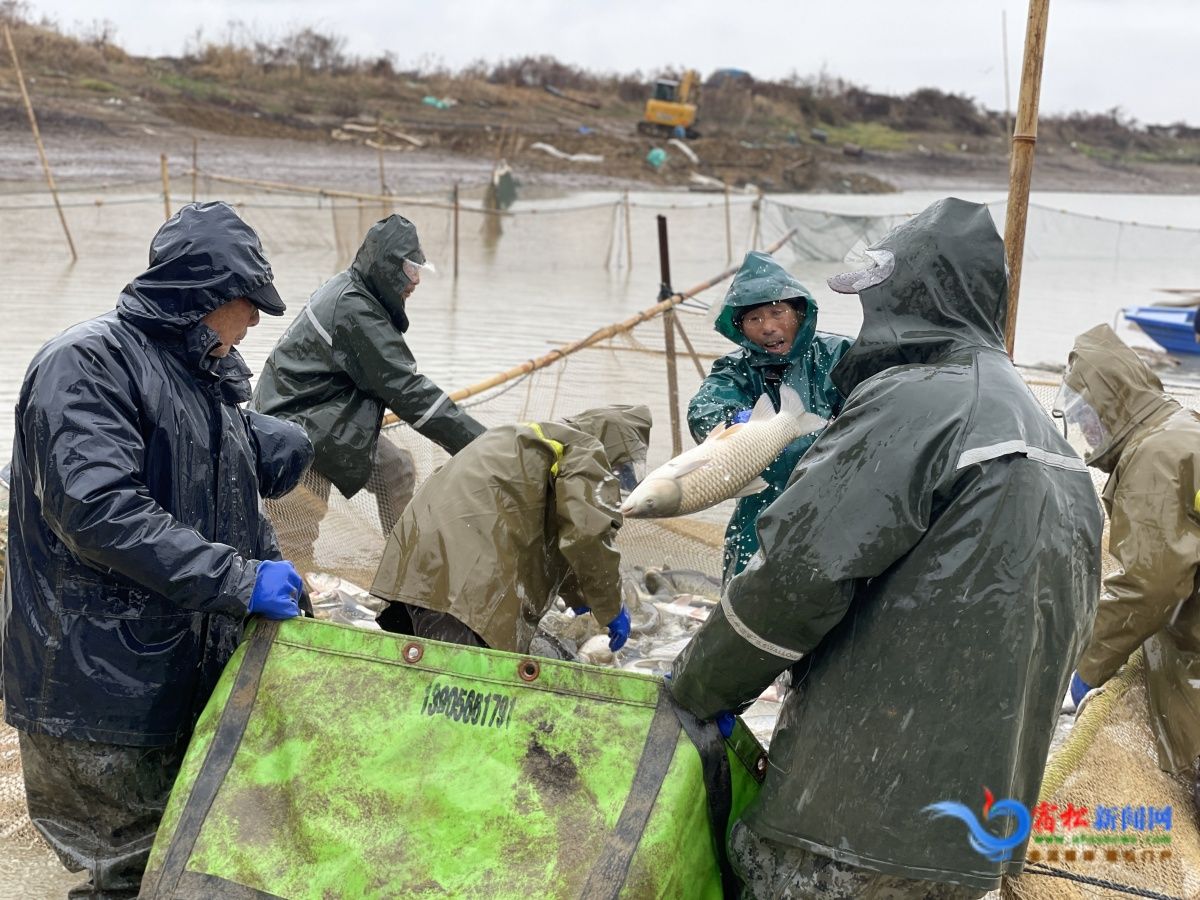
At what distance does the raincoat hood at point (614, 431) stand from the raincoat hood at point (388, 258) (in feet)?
4.31

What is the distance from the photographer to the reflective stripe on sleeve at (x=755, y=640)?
2.26 meters

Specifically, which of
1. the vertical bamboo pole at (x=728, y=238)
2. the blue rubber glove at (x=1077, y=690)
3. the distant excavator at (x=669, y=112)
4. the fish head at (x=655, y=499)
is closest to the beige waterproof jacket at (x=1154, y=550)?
the blue rubber glove at (x=1077, y=690)

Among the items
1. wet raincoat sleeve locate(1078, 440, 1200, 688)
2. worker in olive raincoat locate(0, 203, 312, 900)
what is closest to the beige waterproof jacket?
wet raincoat sleeve locate(1078, 440, 1200, 688)

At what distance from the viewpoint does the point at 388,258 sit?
201 inches

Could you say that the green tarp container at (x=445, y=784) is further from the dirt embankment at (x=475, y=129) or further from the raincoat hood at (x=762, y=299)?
the dirt embankment at (x=475, y=129)

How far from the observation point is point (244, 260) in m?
2.80

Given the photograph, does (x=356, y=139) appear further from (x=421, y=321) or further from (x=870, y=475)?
(x=870, y=475)

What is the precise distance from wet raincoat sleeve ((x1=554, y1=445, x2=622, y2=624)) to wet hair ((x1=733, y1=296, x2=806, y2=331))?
867mm

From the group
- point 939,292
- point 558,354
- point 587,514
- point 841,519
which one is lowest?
point 587,514

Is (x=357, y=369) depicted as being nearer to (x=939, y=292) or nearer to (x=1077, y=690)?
(x=1077, y=690)

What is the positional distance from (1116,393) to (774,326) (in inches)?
45.8

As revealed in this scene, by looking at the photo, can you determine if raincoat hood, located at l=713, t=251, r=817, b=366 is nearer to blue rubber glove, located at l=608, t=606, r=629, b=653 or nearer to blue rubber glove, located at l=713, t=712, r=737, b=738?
blue rubber glove, located at l=608, t=606, r=629, b=653

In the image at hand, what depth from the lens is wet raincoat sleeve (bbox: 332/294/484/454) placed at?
5.11 m

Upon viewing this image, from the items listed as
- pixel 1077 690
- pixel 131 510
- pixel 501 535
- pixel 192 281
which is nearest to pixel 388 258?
pixel 501 535
